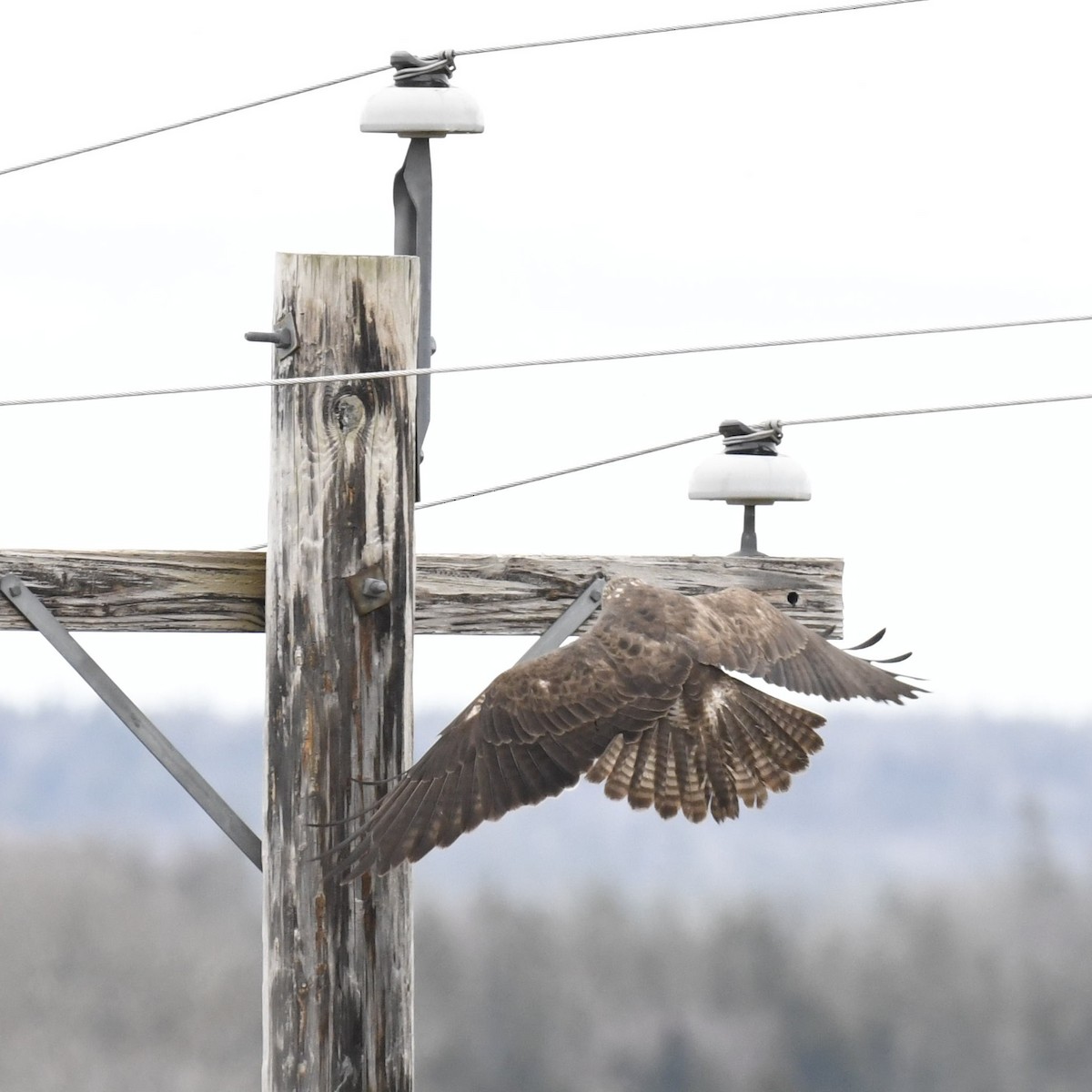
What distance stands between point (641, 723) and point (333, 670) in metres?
0.86

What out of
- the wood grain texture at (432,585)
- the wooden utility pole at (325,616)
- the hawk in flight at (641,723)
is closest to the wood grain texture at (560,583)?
the wood grain texture at (432,585)

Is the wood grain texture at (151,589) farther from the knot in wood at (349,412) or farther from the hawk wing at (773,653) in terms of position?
the hawk wing at (773,653)

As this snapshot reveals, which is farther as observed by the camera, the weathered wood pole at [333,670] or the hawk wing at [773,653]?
the hawk wing at [773,653]

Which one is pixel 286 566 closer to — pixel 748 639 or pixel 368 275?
pixel 368 275

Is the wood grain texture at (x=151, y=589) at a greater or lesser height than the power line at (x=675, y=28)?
lesser

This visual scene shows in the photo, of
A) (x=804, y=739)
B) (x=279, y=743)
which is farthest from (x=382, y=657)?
(x=804, y=739)

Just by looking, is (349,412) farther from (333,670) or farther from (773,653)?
(773,653)

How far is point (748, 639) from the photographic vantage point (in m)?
4.89

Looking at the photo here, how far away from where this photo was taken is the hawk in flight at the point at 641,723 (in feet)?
13.8

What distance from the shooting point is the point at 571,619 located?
481 cm

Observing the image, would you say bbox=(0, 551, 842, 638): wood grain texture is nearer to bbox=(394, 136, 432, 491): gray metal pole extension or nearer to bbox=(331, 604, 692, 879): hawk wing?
bbox=(331, 604, 692, 879): hawk wing

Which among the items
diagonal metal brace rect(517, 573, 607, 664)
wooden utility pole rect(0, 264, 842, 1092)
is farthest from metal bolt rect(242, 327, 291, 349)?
diagonal metal brace rect(517, 573, 607, 664)

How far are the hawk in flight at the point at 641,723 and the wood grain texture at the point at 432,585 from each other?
13 centimetres

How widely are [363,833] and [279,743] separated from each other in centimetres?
31
